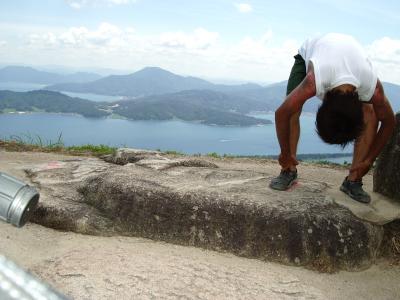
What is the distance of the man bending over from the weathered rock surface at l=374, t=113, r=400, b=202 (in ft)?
1.25

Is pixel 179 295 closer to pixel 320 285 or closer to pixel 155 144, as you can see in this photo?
pixel 320 285

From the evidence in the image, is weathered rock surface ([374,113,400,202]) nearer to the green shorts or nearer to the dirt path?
the dirt path

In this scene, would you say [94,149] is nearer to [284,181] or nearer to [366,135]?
[284,181]

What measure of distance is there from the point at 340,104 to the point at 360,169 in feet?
4.69

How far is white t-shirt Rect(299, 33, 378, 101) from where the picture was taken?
4.84 meters

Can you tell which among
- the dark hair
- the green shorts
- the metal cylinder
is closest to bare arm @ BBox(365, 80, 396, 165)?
the dark hair

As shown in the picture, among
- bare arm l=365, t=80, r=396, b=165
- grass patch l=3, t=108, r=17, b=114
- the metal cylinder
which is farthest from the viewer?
grass patch l=3, t=108, r=17, b=114

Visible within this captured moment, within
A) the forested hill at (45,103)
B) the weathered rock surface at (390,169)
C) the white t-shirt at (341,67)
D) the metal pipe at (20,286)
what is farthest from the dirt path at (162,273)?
→ the forested hill at (45,103)

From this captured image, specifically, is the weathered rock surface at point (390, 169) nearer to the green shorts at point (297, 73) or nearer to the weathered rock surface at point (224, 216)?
the weathered rock surface at point (224, 216)

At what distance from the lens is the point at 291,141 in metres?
5.62

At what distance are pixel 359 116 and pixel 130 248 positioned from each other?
279cm

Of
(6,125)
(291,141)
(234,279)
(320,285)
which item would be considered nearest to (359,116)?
(291,141)

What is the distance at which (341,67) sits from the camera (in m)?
4.86

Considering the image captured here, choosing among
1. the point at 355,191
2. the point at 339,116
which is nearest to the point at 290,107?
the point at 339,116
